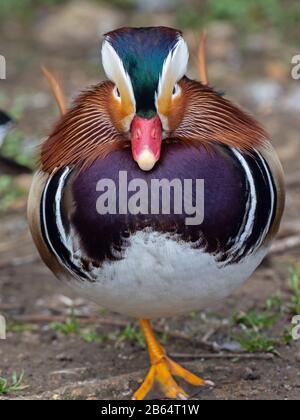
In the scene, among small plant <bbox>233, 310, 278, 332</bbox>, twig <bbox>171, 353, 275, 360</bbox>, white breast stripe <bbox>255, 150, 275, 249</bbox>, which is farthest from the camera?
small plant <bbox>233, 310, 278, 332</bbox>

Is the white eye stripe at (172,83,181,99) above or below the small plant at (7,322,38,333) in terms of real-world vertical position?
above

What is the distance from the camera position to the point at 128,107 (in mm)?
2537

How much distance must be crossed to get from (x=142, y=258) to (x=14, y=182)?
258 centimetres

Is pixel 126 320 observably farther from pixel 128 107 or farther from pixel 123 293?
pixel 128 107

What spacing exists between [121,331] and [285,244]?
951 millimetres

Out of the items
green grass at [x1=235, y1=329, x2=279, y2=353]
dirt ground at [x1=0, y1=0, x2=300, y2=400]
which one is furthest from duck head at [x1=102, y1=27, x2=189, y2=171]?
green grass at [x1=235, y1=329, x2=279, y2=353]

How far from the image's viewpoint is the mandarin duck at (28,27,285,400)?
2.53 metres

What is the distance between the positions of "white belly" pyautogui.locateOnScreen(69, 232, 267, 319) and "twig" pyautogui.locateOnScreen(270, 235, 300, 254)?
1.36m

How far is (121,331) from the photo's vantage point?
Result: 3688 millimetres

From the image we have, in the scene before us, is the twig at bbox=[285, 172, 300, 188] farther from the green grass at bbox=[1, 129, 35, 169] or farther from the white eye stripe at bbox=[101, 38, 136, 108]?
the white eye stripe at bbox=[101, 38, 136, 108]

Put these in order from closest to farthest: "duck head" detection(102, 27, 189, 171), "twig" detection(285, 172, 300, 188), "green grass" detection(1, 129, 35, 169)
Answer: "duck head" detection(102, 27, 189, 171) < "twig" detection(285, 172, 300, 188) < "green grass" detection(1, 129, 35, 169)

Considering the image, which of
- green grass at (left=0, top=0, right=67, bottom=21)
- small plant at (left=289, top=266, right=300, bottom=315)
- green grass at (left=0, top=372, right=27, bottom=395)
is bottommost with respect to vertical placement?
green grass at (left=0, top=372, right=27, bottom=395)

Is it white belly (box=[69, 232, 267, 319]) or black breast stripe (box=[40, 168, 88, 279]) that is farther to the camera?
black breast stripe (box=[40, 168, 88, 279])

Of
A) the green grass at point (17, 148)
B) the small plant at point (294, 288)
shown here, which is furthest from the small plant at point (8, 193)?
the small plant at point (294, 288)
